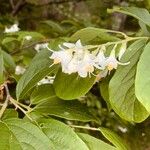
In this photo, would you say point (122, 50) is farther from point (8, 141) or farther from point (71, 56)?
point (8, 141)

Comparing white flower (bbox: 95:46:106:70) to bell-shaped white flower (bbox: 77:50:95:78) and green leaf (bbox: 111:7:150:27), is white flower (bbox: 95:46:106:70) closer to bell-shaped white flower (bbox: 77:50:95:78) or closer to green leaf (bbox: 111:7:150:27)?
bell-shaped white flower (bbox: 77:50:95:78)

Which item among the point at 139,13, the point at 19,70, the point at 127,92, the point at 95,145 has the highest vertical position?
the point at 139,13

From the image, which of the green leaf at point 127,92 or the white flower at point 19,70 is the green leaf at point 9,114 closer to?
the green leaf at point 127,92

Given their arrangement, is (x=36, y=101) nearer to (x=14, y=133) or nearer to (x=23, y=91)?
(x=23, y=91)

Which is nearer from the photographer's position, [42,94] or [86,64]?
[86,64]

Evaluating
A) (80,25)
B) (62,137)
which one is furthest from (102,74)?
(80,25)

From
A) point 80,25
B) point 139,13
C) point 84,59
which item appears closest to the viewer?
point 84,59

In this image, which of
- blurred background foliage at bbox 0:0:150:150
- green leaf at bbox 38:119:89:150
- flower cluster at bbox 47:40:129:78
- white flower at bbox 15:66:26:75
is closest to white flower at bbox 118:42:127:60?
flower cluster at bbox 47:40:129:78
